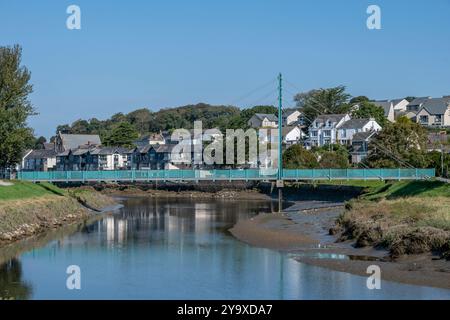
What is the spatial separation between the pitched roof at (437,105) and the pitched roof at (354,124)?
73.4 ft

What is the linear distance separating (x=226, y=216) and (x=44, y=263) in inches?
1145

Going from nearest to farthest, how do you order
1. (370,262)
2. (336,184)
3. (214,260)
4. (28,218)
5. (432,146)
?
(370,262) < (214,260) < (28,218) < (336,184) < (432,146)

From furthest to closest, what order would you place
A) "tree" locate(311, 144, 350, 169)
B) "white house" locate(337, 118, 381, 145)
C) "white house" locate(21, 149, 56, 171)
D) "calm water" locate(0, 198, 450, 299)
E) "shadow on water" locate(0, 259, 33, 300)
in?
"white house" locate(21, 149, 56, 171)
"white house" locate(337, 118, 381, 145)
"tree" locate(311, 144, 350, 169)
"calm water" locate(0, 198, 450, 299)
"shadow on water" locate(0, 259, 33, 300)

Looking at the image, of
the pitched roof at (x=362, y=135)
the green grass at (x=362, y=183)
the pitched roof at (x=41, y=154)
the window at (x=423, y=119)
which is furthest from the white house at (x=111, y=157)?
the window at (x=423, y=119)

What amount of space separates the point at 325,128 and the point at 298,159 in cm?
3351

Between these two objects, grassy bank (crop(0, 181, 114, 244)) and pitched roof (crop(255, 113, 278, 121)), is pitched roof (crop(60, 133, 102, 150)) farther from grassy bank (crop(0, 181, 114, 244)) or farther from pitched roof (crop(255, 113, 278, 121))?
grassy bank (crop(0, 181, 114, 244))

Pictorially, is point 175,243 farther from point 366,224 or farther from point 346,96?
point 346,96

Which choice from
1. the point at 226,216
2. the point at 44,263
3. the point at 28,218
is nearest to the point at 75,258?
the point at 44,263

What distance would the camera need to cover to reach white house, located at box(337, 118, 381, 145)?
116000mm

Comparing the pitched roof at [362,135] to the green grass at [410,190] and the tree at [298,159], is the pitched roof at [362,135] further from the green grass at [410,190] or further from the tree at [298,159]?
the green grass at [410,190]

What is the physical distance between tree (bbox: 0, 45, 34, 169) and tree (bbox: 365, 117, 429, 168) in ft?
135

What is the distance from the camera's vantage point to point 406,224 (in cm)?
3819

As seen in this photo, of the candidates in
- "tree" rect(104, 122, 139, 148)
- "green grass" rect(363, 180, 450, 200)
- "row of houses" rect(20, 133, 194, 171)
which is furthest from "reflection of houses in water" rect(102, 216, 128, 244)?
"tree" rect(104, 122, 139, 148)

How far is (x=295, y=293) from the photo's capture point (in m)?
27.9
